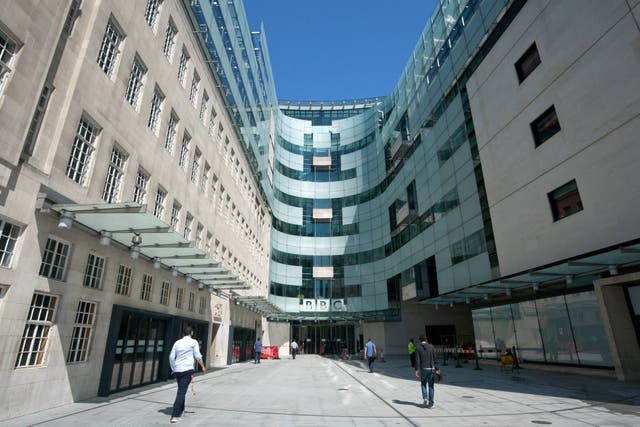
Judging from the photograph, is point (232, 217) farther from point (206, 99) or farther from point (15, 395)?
point (15, 395)

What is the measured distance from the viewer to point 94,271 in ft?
37.7

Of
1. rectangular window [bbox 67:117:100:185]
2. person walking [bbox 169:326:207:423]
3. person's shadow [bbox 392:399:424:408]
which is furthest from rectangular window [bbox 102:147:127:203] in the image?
person's shadow [bbox 392:399:424:408]

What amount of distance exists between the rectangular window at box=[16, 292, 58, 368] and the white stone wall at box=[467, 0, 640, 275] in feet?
65.3

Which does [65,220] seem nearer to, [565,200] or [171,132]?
[171,132]

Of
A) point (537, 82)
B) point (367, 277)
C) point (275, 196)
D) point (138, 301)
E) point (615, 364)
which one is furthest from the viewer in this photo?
point (275, 196)

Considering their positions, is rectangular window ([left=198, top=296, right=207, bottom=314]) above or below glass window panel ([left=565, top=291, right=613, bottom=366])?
above

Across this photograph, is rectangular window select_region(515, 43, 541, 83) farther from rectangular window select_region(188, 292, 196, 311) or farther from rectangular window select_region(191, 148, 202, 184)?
rectangular window select_region(188, 292, 196, 311)

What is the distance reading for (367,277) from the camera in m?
48.2

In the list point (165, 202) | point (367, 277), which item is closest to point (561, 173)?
point (165, 202)

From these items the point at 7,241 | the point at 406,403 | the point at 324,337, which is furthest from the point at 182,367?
the point at 324,337

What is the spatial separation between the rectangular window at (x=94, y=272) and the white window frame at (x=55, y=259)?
2.86 feet

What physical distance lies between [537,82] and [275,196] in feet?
125

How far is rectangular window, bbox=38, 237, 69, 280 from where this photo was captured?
30.9ft

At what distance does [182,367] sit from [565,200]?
1816cm
